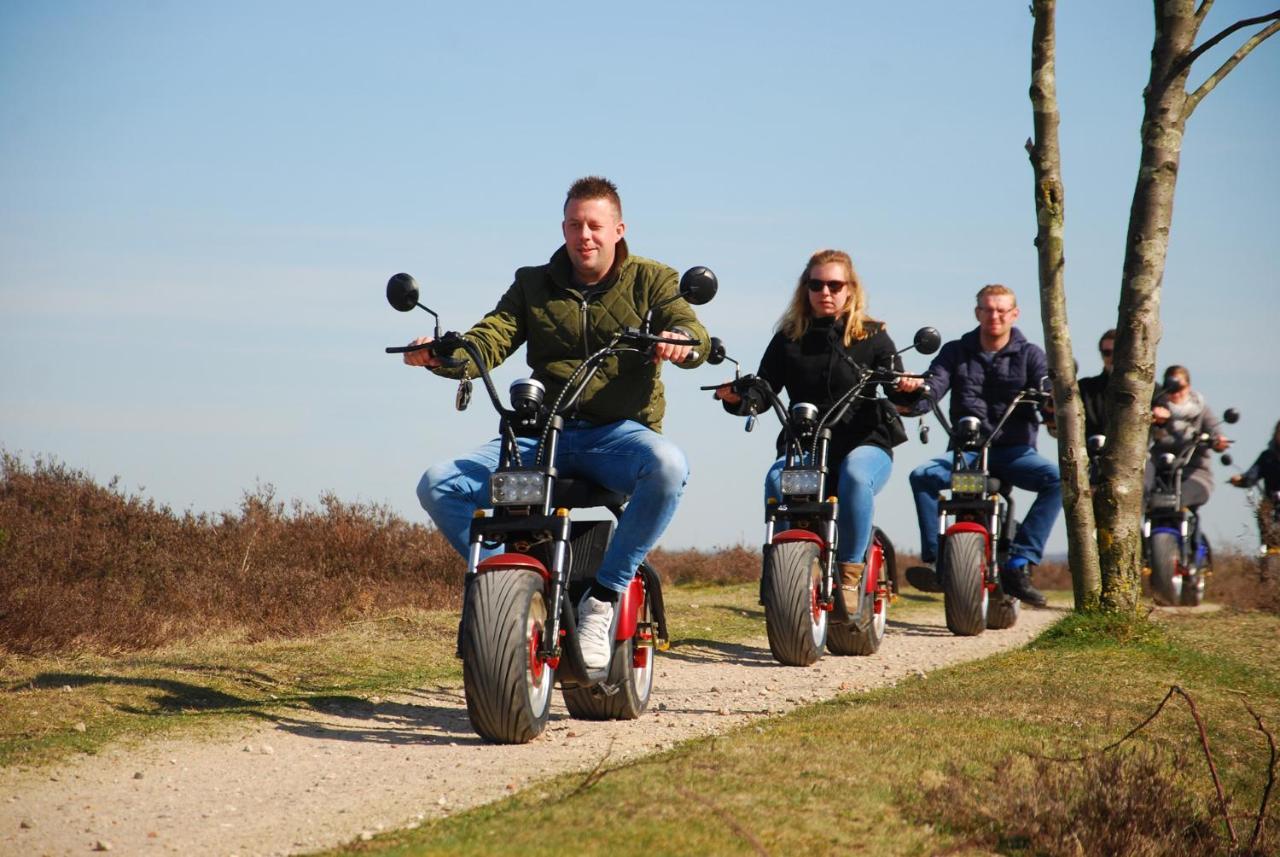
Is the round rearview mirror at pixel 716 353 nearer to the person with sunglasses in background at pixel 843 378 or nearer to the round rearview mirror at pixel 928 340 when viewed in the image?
the person with sunglasses in background at pixel 843 378

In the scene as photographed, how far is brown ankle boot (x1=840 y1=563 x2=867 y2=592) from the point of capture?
28.3 feet

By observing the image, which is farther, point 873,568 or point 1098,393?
point 1098,393

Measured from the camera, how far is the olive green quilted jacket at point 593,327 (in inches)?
242

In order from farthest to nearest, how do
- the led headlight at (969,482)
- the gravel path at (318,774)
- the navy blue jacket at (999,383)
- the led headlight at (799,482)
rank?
the navy blue jacket at (999,383) → the led headlight at (969,482) → the led headlight at (799,482) → the gravel path at (318,774)

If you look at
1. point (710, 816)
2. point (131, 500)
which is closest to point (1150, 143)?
point (710, 816)

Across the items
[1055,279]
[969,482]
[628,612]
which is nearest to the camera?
[628,612]

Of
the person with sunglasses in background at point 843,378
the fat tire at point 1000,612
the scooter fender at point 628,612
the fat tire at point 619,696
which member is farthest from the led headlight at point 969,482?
the scooter fender at point 628,612

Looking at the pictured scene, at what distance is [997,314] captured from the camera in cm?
1069

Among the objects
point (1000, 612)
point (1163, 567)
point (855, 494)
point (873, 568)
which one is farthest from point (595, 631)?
point (1163, 567)

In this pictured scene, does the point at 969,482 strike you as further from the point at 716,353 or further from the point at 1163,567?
the point at 1163,567

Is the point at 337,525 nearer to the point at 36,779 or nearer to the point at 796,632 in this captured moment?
the point at 796,632

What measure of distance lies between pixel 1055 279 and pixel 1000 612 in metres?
3.01

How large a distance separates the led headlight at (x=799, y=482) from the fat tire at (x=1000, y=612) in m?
3.16

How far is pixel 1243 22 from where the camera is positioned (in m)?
8.76
